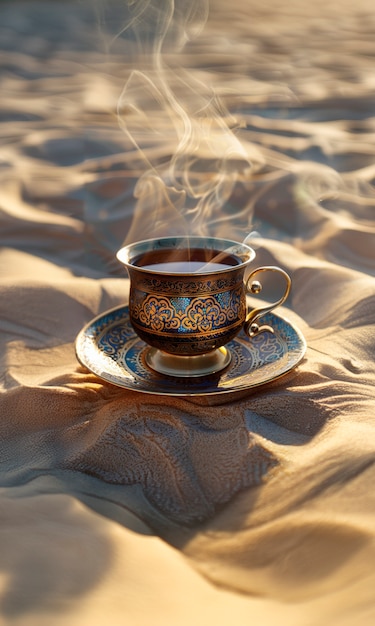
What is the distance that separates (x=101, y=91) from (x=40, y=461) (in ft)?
14.0

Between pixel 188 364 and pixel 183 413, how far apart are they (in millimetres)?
128

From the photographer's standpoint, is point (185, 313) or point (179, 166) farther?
point (179, 166)

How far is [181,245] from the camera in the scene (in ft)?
4.92

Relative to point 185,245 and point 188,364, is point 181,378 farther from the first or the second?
point 185,245

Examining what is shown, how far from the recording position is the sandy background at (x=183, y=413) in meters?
0.89

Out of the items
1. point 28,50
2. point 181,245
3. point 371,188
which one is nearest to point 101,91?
point 28,50

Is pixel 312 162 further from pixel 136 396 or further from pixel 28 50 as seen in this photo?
pixel 28 50

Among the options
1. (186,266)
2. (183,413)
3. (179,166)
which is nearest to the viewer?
(183,413)

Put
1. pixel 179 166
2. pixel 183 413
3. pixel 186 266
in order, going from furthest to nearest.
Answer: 1. pixel 179 166
2. pixel 186 266
3. pixel 183 413

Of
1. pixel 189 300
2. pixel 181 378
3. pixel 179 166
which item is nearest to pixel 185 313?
pixel 189 300

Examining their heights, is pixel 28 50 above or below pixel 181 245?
above

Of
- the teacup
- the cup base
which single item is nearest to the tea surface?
the teacup

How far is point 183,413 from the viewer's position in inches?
51.8

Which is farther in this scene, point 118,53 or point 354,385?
point 118,53
